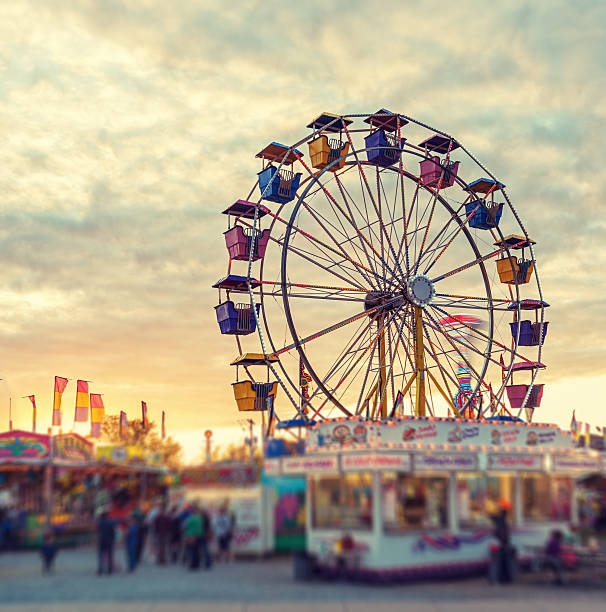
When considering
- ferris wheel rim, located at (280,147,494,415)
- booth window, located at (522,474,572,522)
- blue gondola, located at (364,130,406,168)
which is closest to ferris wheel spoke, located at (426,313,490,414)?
ferris wheel rim, located at (280,147,494,415)

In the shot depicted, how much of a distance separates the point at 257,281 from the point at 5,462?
37.9 ft

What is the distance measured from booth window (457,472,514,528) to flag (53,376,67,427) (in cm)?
2323

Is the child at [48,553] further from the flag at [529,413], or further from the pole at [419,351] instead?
the flag at [529,413]

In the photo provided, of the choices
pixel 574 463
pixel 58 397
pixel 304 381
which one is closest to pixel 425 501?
pixel 574 463

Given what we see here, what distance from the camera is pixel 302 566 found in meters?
16.3

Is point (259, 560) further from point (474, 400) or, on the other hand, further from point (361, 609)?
point (474, 400)

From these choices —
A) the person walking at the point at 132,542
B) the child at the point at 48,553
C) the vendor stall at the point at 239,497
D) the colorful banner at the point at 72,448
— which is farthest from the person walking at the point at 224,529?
the colorful banner at the point at 72,448

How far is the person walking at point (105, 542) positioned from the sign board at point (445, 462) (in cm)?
592

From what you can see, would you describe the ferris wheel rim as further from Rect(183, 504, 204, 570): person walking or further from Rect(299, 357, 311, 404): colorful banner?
Rect(183, 504, 204, 570): person walking

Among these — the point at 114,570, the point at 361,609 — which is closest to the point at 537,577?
the point at 361,609

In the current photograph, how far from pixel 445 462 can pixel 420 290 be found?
1371 cm

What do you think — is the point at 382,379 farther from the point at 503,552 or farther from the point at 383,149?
the point at 503,552

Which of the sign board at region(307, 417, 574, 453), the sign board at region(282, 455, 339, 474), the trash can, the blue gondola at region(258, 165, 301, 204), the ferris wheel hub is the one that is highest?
the blue gondola at region(258, 165, 301, 204)

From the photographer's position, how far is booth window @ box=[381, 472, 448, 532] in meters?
16.4
